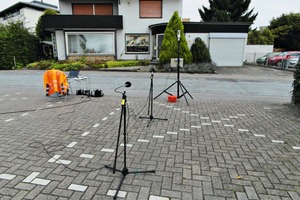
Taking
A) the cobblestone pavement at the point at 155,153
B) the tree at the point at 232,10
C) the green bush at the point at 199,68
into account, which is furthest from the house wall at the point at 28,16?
the cobblestone pavement at the point at 155,153

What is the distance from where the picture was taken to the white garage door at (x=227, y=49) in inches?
684

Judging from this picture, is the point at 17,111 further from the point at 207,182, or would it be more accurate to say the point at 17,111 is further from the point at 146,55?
the point at 146,55

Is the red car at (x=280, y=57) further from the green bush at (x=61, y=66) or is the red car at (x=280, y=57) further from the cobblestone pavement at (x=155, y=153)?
the green bush at (x=61, y=66)

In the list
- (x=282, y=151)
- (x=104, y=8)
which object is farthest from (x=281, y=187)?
(x=104, y=8)

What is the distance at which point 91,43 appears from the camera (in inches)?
744

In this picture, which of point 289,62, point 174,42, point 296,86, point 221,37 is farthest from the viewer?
point 221,37

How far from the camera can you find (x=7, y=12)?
32.0 meters

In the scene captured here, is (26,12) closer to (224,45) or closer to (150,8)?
(150,8)

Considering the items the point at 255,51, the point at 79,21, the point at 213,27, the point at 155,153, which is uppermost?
the point at 79,21

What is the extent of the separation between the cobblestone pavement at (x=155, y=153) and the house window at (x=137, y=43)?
45.0 ft

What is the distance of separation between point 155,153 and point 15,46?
60.4 feet

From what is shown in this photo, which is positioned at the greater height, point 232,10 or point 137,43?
point 232,10

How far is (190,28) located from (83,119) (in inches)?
561

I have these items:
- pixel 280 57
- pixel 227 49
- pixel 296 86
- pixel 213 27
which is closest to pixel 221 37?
pixel 213 27
